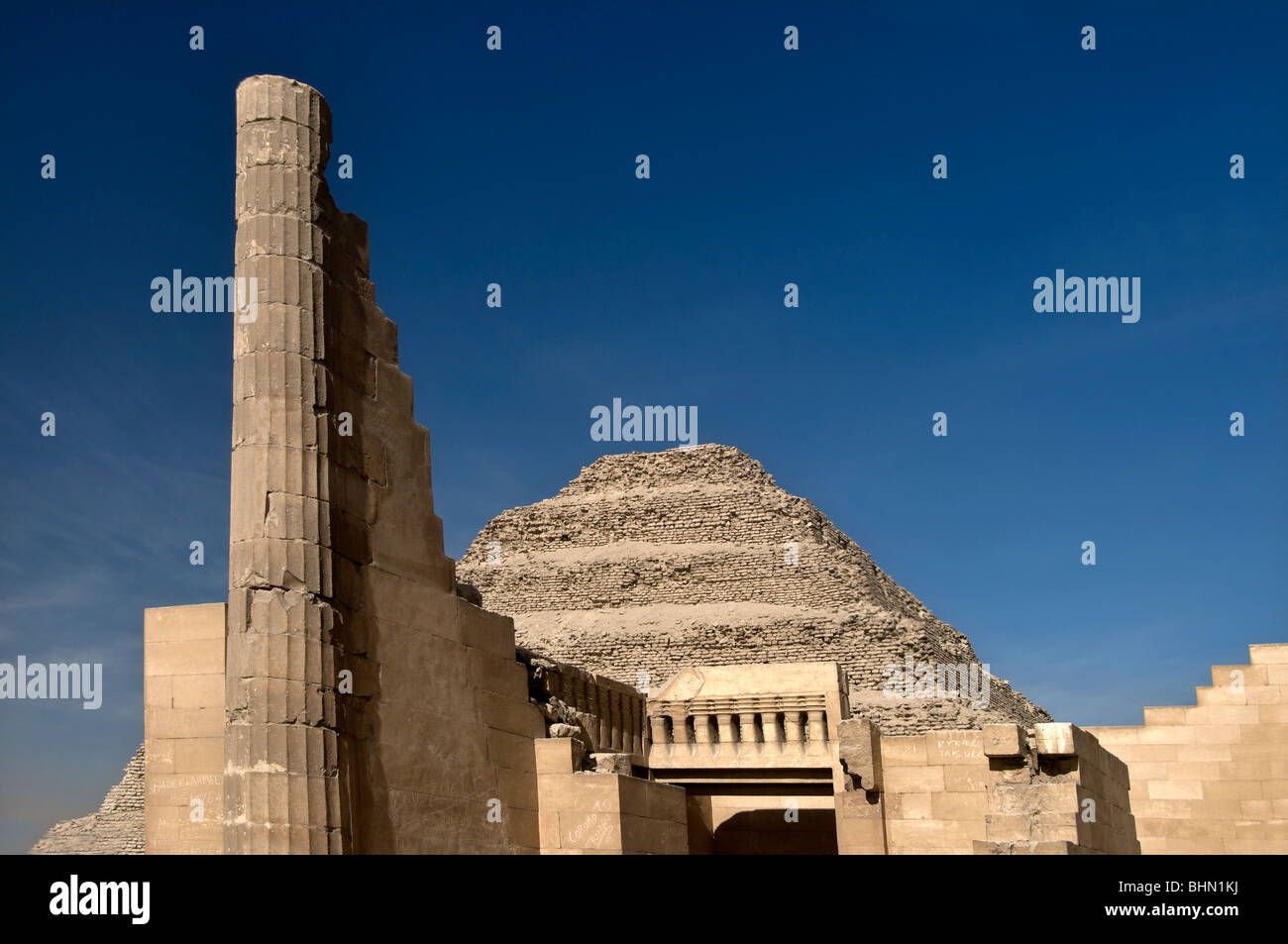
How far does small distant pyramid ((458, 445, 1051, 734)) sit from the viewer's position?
101 metres

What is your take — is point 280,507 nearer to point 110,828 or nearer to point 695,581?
point 110,828

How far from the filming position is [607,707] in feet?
47.2

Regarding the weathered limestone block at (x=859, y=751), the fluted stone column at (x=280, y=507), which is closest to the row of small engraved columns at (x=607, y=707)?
the weathered limestone block at (x=859, y=751)

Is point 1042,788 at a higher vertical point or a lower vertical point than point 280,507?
lower

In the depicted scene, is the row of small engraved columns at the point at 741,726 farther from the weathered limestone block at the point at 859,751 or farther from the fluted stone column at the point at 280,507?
the fluted stone column at the point at 280,507

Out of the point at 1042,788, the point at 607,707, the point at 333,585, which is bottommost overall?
the point at 1042,788

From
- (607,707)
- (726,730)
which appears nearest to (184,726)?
(607,707)

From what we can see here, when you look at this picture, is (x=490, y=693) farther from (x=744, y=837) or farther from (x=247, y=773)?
(x=744, y=837)

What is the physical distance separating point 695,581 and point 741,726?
102 m

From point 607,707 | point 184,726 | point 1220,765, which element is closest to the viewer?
point 184,726

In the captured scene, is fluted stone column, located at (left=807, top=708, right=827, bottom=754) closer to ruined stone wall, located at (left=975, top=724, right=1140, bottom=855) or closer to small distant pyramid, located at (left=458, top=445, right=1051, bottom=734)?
ruined stone wall, located at (left=975, top=724, right=1140, bottom=855)

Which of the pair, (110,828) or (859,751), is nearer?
(859,751)
